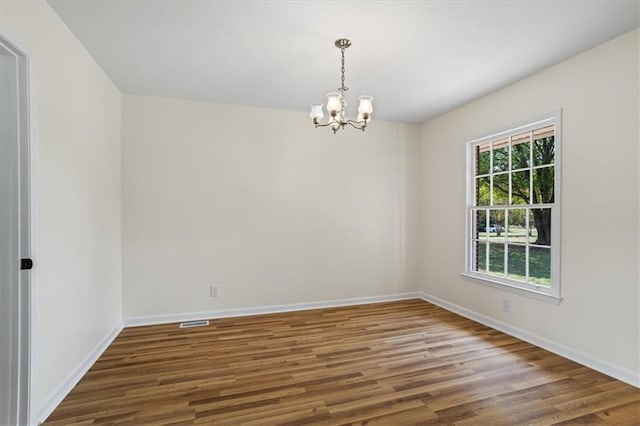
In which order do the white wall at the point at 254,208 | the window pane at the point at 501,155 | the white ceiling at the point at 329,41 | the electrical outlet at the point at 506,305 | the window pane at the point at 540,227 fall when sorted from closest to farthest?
the white ceiling at the point at 329,41 < the window pane at the point at 540,227 < the electrical outlet at the point at 506,305 < the window pane at the point at 501,155 < the white wall at the point at 254,208

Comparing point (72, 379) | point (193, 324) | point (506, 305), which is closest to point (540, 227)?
point (506, 305)

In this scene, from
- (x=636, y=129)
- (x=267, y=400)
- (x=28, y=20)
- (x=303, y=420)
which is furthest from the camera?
(x=636, y=129)

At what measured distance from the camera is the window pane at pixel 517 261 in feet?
10.3

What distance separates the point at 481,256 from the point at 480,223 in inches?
15.5

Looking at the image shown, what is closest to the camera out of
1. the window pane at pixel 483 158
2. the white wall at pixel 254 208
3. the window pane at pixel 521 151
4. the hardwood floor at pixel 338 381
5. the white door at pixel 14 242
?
the white door at pixel 14 242

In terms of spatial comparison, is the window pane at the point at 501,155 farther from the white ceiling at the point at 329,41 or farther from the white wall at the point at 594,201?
the white ceiling at the point at 329,41

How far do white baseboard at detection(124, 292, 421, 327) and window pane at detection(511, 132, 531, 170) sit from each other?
225cm

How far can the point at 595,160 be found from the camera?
2488 millimetres

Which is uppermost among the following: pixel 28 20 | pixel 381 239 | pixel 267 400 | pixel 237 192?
pixel 28 20

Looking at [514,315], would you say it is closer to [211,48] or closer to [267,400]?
[267,400]

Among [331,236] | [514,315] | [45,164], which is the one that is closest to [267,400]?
[45,164]

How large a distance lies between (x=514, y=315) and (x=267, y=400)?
2.58m

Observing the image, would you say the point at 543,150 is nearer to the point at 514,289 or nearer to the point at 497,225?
the point at 497,225

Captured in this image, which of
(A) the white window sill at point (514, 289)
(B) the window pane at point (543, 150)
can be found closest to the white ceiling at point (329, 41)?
(B) the window pane at point (543, 150)
